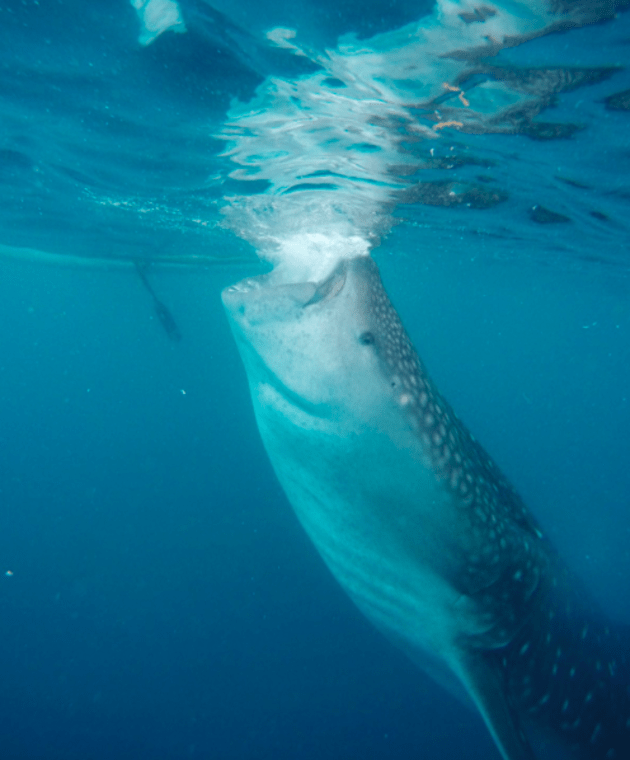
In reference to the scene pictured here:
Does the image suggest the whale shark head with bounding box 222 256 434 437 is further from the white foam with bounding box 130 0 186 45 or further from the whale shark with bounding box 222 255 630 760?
the white foam with bounding box 130 0 186 45

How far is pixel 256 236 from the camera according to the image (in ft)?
40.3

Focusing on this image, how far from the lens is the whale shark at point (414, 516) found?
238 centimetres

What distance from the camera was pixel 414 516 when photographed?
2.55 metres

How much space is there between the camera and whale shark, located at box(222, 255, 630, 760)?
238 centimetres

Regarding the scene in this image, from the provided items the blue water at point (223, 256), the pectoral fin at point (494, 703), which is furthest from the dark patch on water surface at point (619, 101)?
the pectoral fin at point (494, 703)

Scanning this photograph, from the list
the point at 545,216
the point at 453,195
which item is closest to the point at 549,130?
the point at 453,195

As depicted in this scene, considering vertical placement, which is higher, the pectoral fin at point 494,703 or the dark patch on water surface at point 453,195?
the dark patch on water surface at point 453,195

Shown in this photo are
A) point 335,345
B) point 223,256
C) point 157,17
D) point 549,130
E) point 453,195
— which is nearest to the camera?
point 335,345

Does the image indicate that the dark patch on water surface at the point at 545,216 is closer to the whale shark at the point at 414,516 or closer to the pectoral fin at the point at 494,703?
the whale shark at the point at 414,516

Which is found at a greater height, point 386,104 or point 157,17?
point 157,17

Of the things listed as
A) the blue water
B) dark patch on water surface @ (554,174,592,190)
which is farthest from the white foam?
dark patch on water surface @ (554,174,592,190)

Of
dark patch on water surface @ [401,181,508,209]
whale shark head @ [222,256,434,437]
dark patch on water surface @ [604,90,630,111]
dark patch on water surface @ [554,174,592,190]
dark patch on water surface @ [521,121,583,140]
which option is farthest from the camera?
dark patch on water surface @ [401,181,508,209]

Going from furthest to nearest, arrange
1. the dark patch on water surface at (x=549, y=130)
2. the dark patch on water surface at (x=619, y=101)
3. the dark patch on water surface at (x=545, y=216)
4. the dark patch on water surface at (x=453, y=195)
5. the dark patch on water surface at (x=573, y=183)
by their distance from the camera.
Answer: the dark patch on water surface at (x=545, y=216) → the dark patch on water surface at (x=453, y=195) → the dark patch on water surface at (x=573, y=183) → the dark patch on water surface at (x=549, y=130) → the dark patch on water surface at (x=619, y=101)

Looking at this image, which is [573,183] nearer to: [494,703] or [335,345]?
[335,345]
